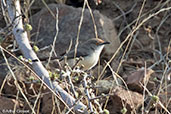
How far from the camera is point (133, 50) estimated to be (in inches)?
294

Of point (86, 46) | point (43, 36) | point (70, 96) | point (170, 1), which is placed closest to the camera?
point (70, 96)

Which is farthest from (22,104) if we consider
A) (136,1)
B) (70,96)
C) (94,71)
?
(136,1)

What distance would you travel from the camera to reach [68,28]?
7234 mm

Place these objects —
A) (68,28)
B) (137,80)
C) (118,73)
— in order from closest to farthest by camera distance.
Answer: (137,80) → (118,73) → (68,28)

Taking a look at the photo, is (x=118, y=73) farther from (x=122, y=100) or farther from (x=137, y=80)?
(x=122, y=100)

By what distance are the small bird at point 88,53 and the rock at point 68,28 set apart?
0.41m

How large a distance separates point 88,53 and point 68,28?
1007 millimetres

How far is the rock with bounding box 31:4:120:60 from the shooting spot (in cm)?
707

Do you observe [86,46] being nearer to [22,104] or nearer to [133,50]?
[133,50]

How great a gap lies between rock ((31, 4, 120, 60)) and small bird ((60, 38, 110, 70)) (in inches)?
16.1

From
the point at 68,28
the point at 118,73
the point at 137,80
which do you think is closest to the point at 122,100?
the point at 137,80

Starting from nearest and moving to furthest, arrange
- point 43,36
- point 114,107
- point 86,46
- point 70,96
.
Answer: point 70,96
point 114,107
point 86,46
point 43,36

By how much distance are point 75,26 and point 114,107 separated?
2456mm

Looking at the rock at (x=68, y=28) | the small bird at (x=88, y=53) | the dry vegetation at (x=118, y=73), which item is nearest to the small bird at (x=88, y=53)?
the small bird at (x=88, y=53)
